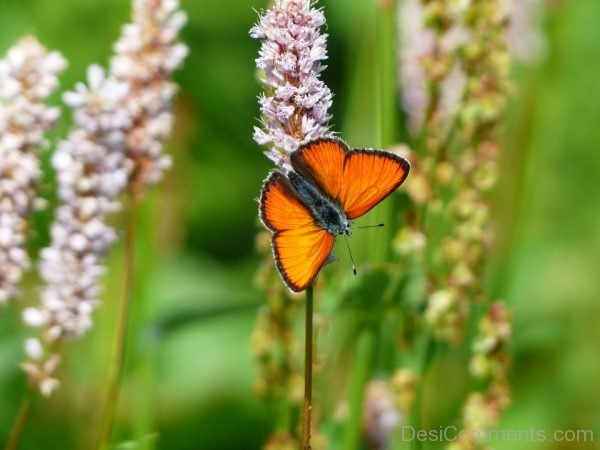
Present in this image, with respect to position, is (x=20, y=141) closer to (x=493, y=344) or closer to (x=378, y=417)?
(x=493, y=344)

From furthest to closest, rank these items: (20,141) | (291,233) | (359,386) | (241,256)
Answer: (241,256) → (359,386) → (20,141) → (291,233)

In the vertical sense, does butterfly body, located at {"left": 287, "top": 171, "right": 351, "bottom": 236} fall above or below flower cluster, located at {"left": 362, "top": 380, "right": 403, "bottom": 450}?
above

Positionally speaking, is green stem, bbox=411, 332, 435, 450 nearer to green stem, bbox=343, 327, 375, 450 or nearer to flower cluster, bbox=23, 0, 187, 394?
green stem, bbox=343, 327, 375, 450

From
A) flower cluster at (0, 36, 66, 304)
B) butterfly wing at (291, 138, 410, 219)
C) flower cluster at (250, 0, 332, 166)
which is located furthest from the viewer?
flower cluster at (0, 36, 66, 304)

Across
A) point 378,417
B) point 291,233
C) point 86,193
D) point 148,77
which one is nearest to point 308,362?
point 291,233

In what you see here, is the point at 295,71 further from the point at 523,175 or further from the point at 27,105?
the point at 523,175

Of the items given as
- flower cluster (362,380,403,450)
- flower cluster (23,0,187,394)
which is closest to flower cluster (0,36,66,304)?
flower cluster (23,0,187,394)
